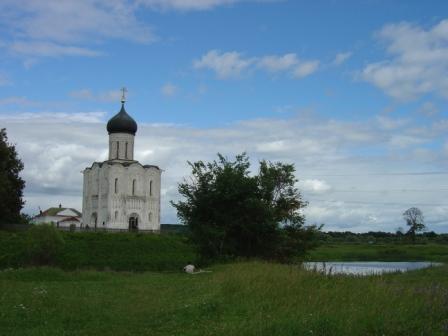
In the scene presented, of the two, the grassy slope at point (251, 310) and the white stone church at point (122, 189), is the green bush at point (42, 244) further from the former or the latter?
the white stone church at point (122, 189)

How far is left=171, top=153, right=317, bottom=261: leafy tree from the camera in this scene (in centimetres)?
3150

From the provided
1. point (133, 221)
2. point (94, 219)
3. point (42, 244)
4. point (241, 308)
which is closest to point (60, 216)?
point (94, 219)

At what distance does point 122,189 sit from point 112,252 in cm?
2081

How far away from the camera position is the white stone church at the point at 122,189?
6962cm

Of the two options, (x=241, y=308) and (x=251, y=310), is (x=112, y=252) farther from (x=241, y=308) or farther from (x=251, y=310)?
(x=251, y=310)

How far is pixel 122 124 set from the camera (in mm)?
70625

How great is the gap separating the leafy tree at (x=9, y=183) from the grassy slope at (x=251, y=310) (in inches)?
1379

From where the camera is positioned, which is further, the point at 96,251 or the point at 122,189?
the point at 122,189

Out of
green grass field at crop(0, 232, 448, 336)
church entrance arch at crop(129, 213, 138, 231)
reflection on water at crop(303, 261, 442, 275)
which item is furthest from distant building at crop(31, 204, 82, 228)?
green grass field at crop(0, 232, 448, 336)

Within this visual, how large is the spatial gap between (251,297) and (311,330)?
3.66 m

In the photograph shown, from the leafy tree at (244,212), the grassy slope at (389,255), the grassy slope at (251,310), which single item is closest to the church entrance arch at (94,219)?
the grassy slope at (389,255)

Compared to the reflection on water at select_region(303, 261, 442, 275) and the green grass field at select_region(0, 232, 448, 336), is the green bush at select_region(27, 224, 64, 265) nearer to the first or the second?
the green grass field at select_region(0, 232, 448, 336)

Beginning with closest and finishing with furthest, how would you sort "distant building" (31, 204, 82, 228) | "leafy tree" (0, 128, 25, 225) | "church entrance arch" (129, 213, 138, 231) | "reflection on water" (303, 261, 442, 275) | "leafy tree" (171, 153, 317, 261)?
1. "reflection on water" (303, 261, 442, 275)
2. "leafy tree" (171, 153, 317, 261)
3. "leafy tree" (0, 128, 25, 225)
4. "church entrance arch" (129, 213, 138, 231)
5. "distant building" (31, 204, 82, 228)

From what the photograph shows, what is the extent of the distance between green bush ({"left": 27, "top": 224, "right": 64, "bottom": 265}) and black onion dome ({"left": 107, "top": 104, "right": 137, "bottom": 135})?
1323 inches
